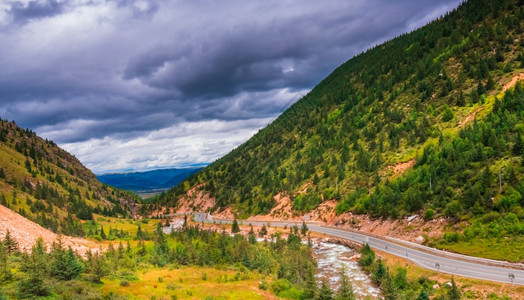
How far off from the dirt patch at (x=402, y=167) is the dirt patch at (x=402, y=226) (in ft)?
62.6

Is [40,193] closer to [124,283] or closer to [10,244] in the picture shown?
[10,244]

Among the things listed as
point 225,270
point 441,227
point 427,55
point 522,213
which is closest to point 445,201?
point 441,227

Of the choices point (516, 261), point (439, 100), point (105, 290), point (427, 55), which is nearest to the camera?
point (105, 290)

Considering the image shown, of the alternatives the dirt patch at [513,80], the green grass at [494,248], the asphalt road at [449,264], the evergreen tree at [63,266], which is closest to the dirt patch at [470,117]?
the dirt patch at [513,80]

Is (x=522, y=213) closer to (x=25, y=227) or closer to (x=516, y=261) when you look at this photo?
(x=516, y=261)

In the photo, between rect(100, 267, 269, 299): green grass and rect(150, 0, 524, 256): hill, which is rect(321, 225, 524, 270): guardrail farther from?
rect(100, 267, 269, 299): green grass

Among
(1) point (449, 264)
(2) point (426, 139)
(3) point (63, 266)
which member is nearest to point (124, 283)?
(3) point (63, 266)

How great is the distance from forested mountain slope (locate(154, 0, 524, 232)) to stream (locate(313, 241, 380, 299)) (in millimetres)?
17895

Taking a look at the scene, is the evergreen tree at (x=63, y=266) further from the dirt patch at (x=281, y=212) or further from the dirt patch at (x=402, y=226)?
the dirt patch at (x=281, y=212)

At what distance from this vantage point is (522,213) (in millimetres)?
56000

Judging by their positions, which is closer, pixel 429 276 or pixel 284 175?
pixel 429 276

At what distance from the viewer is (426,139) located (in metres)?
107

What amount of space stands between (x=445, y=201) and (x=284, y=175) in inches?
3770

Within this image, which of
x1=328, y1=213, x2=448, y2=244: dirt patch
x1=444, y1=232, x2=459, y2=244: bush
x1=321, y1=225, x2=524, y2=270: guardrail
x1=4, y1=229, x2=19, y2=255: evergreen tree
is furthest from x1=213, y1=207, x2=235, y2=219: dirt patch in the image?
x1=4, y1=229, x2=19, y2=255: evergreen tree
